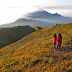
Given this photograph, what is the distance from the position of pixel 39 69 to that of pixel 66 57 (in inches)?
159

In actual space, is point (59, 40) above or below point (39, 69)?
above

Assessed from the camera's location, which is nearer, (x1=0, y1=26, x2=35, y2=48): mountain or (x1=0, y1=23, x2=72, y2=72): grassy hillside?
(x1=0, y1=23, x2=72, y2=72): grassy hillside

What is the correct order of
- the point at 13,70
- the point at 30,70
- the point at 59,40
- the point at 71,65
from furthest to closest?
the point at 59,40 → the point at 13,70 → the point at 30,70 → the point at 71,65

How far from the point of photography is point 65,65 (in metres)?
11.5

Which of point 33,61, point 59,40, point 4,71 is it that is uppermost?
point 59,40

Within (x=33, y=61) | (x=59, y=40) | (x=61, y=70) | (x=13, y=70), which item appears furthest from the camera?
(x=59, y=40)

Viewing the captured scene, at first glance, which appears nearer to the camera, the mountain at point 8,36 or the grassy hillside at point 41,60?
the grassy hillside at point 41,60

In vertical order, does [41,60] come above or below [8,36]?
above

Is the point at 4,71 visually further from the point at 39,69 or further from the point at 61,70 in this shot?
the point at 61,70

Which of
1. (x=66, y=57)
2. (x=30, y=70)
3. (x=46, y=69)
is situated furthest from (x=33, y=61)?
(x=66, y=57)

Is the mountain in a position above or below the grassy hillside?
below

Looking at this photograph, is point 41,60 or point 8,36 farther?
point 8,36

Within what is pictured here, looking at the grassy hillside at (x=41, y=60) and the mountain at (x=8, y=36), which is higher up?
the grassy hillside at (x=41, y=60)

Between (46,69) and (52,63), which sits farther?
(52,63)
